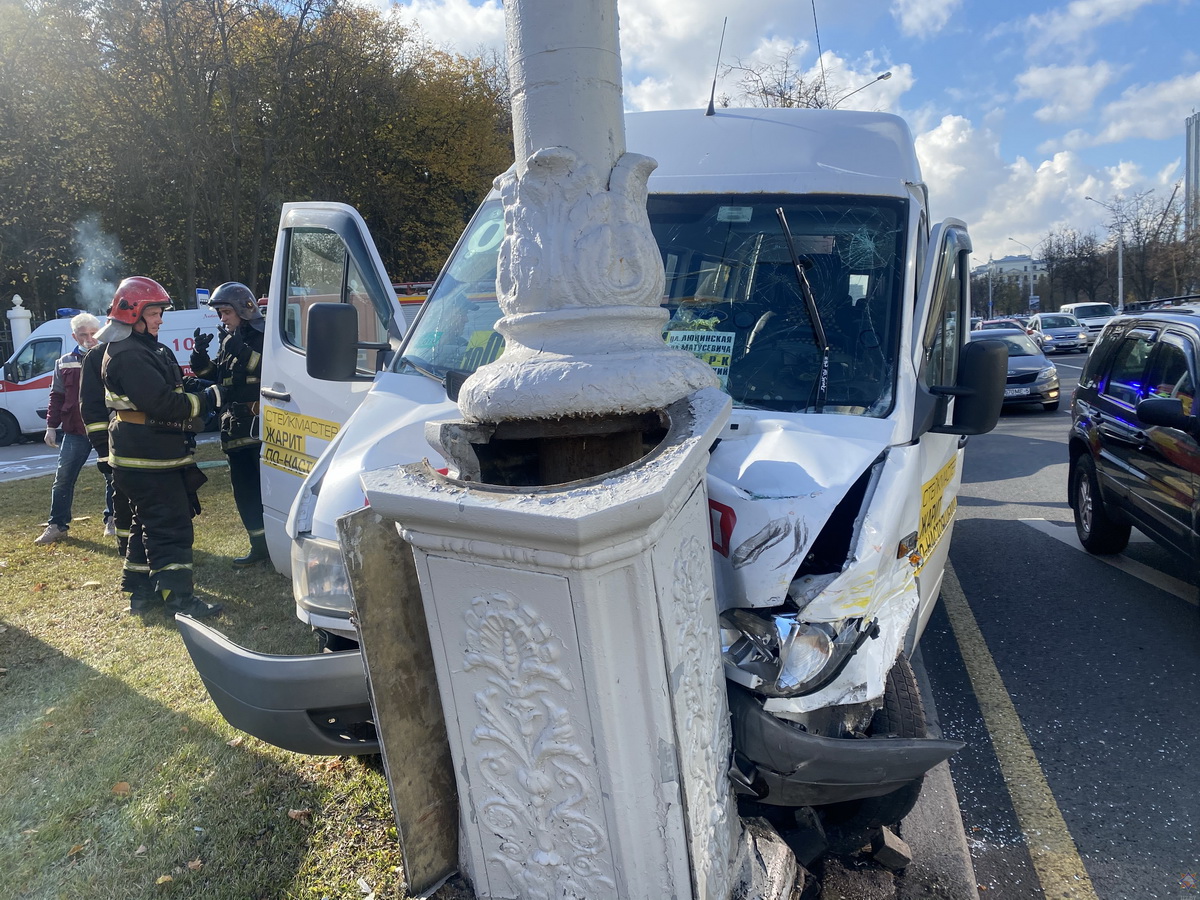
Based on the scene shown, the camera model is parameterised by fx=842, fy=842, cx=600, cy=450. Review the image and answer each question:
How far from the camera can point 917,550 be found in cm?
303

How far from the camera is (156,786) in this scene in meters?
3.55

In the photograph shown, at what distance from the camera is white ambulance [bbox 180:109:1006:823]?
235cm

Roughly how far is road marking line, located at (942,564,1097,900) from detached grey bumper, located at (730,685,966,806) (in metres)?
0.99

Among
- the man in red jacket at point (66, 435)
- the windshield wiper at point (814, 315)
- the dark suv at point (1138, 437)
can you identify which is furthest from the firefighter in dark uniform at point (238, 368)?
the dark suv at point (1138, 437)

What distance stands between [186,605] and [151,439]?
3.70 ft

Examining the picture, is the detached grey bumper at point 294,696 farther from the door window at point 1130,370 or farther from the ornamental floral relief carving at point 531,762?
the door window at point 1130,370

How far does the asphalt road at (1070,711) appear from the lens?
9.92 ft

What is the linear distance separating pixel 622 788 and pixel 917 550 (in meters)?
1.64

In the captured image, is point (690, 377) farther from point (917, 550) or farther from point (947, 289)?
point (947, 289)

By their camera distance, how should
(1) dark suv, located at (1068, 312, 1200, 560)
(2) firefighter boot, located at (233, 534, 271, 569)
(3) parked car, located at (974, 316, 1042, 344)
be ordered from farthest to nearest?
(3) parked car, located at (974, 316, 1042, 344), (2) firefighter boot, located at (233, 534, 271, 569), (1) dark suv, located at (1068, 312, 1200, 560)

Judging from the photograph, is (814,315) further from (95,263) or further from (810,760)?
(95,263)

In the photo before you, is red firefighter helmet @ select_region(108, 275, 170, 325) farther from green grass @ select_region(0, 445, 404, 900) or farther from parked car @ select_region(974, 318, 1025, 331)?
parked car @ select_region(974, 318, 1025, 331)

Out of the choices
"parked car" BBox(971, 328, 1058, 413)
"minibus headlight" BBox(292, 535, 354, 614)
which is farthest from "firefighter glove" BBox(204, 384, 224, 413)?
"parked car" BBox(971, 328, 1058, 413)

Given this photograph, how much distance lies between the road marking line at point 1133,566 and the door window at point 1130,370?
1.28m
